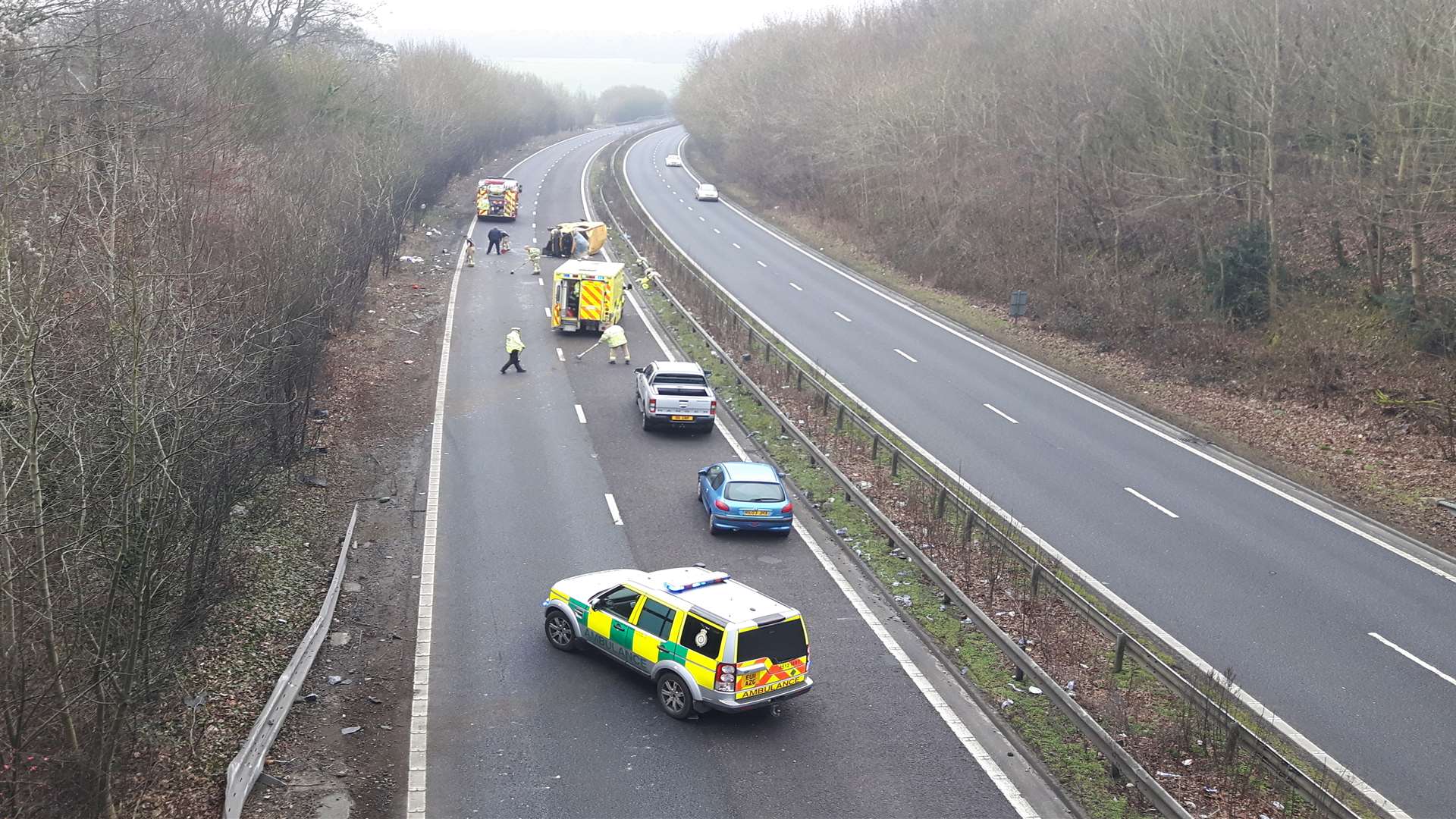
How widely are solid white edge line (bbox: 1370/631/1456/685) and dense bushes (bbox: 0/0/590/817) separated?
16.4 metres

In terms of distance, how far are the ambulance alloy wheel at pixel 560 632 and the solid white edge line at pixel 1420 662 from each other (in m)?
12.0

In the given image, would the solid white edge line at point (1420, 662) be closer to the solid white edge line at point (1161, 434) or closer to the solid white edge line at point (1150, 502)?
the solid white edge line at point (1161, 434)

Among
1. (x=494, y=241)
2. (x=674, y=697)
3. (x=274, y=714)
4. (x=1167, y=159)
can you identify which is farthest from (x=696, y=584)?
(x=494, y=241)

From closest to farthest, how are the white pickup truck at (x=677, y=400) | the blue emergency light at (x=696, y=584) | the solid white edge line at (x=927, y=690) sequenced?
1. the solid white edge line at (x=927, y=690)
2. the blue emergency light at (x=696, y=584)
3. the white pickup truck at (x=677, y=400)

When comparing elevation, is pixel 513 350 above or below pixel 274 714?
above

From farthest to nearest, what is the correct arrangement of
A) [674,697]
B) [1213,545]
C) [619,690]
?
[1213,545]
[619,690]
[674,697]

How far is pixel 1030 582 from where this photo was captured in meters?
18.1

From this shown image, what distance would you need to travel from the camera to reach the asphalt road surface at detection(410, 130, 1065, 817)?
12.5m

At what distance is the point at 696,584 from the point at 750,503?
5.20 m

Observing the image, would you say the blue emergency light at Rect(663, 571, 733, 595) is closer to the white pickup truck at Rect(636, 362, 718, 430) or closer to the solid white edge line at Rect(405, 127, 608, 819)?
the solid white edge line at Rect(405, 127, 608, 819)

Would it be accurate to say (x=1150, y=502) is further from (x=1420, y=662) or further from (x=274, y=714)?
(x=274, y=714)

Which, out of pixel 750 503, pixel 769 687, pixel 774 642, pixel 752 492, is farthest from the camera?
pixel 752 492

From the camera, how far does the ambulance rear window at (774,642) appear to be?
13.6 metres

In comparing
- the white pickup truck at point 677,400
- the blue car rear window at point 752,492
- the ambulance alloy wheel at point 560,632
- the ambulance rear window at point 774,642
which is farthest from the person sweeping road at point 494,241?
the ambulance rear window at point 774,642
